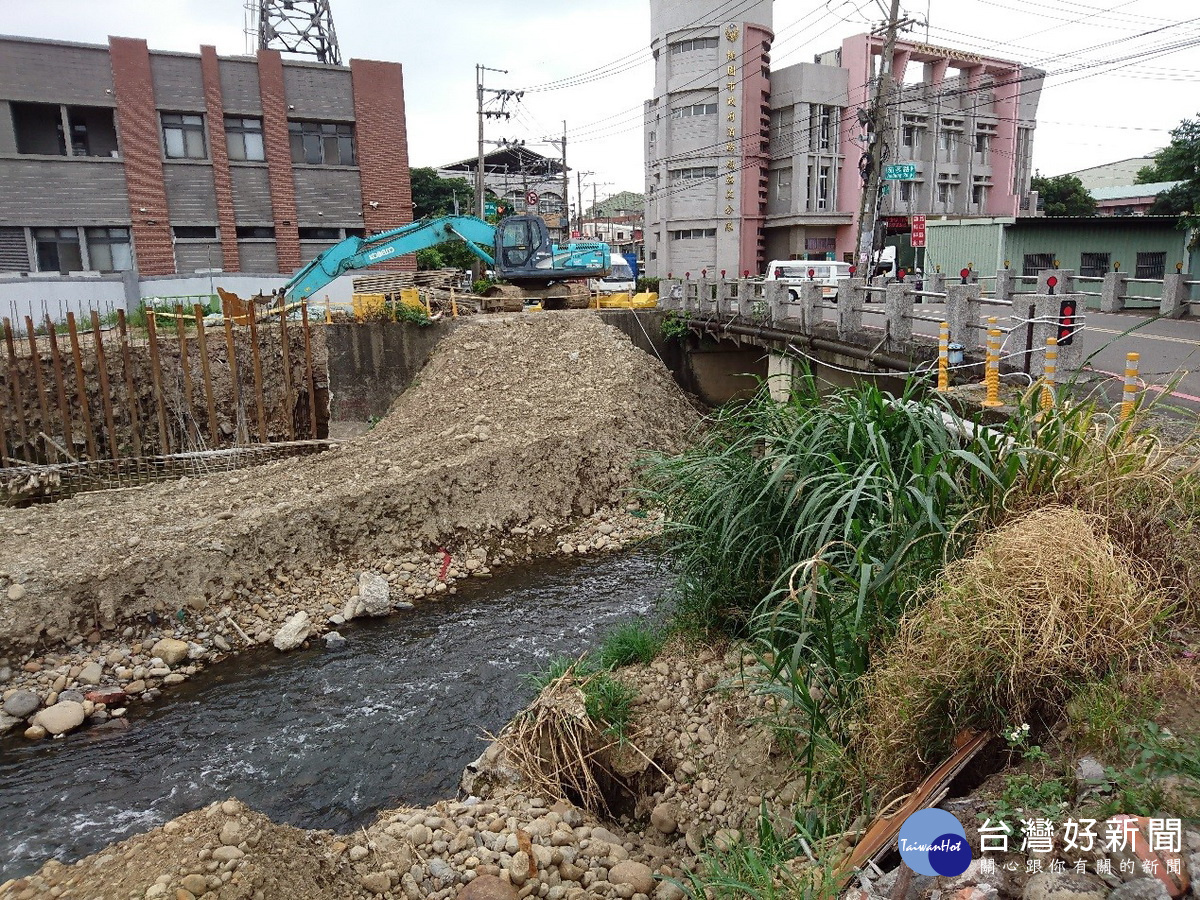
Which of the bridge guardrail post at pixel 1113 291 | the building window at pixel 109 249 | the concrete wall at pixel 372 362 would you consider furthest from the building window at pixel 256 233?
the bridge guardrail post at pixel 1113 291

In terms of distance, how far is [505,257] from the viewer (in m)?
23.3

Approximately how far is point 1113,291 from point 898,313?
8.20m

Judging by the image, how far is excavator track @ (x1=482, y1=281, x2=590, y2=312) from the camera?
23141 millimetres

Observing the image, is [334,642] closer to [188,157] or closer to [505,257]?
[505,257]

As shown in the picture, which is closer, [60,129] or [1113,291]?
[1113,291]

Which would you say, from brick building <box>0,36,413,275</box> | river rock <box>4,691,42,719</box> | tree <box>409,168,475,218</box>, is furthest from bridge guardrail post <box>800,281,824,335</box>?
tree <box>409,168,475,218</box>

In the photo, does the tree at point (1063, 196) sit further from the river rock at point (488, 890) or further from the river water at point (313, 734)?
the river rock at point (488, 890)

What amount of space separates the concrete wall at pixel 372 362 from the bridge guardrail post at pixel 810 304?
1027 cm

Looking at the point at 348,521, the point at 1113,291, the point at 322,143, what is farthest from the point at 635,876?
the point at 322,143

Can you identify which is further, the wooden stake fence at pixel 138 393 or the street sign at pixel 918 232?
the street sign at pixel 918 232

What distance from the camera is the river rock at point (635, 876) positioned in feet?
17.5

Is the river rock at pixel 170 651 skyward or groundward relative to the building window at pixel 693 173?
groundward

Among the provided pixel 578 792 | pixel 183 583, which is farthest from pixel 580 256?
pixel 578 792

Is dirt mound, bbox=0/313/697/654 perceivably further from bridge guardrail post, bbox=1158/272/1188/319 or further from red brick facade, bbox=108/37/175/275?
red brick facade, bbox=108/37/175/275
